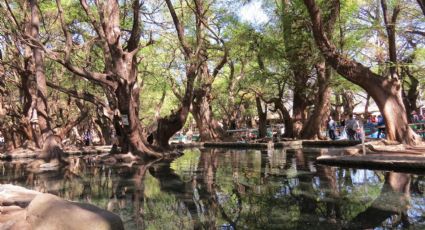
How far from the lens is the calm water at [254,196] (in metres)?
6.45

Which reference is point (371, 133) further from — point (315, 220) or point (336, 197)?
point (315, 220)

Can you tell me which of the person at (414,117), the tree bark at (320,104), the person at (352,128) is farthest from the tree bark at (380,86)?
the person at (414,117)

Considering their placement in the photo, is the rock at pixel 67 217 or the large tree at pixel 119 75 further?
the large tree at pixel 119 75

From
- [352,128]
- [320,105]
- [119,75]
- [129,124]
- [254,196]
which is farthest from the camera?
[320,105]

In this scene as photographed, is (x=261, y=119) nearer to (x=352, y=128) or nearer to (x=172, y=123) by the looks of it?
(x=352, y=128)

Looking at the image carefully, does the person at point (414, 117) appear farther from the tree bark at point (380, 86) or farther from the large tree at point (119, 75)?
the large tree at point (119, 75)

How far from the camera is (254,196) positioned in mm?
8594

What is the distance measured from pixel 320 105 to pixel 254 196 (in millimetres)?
17154

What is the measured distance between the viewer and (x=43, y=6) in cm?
2527

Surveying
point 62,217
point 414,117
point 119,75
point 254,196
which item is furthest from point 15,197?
point 414,117

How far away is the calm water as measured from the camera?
21.2 feet

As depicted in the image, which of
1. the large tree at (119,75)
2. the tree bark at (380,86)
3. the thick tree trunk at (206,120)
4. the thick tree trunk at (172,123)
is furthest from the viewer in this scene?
the thick tree trunk at (206,120)

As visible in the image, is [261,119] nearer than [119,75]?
No

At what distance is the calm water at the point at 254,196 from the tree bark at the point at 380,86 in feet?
13.3
